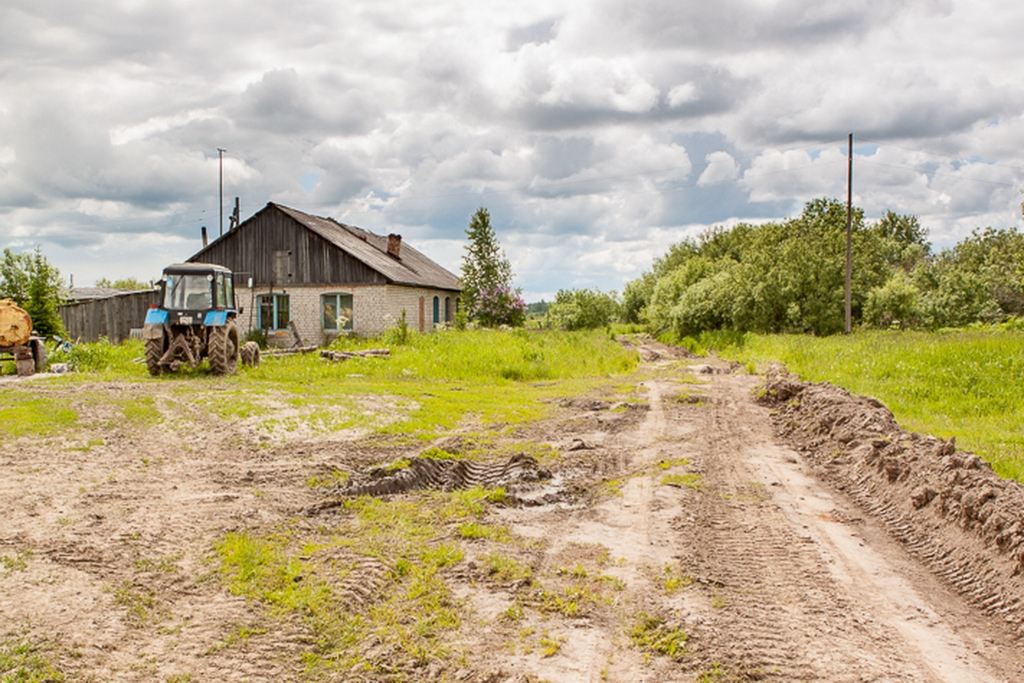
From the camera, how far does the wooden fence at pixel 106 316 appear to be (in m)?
27.3

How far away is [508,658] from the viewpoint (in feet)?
13.4

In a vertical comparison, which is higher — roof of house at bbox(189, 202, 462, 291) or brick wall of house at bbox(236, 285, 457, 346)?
roof of house at bbox(189, 202, 462, 291)

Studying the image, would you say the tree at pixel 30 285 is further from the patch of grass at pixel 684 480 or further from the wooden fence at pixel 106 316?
the patch of grass at pixel 684 480

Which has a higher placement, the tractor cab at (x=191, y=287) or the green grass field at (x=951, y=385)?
the tractor cab at (x=191, y=287)

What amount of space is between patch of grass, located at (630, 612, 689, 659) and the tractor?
14.7 meters

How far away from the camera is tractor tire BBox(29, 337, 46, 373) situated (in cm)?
1772

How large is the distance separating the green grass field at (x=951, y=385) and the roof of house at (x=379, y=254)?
54.4 ft

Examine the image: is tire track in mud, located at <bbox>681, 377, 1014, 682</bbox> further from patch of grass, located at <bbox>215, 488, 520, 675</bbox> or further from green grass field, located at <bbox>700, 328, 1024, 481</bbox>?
green grass field, located at <bbox>700, 328, 1024, 481</bbox>

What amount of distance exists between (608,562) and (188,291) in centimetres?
1506

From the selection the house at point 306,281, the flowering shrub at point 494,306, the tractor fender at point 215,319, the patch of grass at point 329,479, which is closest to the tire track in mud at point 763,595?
the patch of grass at point 329,479

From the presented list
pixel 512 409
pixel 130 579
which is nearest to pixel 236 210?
pixel 512 409

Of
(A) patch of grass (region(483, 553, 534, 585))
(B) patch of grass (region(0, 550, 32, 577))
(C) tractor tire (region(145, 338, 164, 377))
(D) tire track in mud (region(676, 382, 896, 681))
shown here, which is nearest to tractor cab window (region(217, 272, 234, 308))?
(C) tractor tire (region(145, 338, 164, 377))

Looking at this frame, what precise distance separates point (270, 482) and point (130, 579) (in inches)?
112

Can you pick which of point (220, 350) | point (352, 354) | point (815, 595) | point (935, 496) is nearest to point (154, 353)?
point (220, 350)
